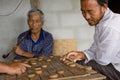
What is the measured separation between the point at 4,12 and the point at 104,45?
7.98 feet

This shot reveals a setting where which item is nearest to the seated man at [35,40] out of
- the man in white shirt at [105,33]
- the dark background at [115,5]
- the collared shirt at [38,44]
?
the collared shirt at [38,44]

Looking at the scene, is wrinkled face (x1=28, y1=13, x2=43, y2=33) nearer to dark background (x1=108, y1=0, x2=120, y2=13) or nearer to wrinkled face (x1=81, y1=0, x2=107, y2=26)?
wrinkled face (x1=81, y1=0, x2=107, y2=26)

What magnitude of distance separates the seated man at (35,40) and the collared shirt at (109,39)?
1498 millimetres

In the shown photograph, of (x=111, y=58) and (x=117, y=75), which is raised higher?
(x=111, y=58)

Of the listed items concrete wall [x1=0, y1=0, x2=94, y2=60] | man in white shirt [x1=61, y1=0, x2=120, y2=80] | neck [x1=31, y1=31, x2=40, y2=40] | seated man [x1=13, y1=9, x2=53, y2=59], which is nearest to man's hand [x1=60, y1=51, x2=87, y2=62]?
man in white shirt [x1=61, y1=0, x2=120, y2=80]

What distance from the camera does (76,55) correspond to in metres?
2.62

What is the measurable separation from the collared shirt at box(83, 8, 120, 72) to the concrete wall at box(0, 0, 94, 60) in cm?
200

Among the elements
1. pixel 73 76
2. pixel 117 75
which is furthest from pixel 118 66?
pixel 73 76

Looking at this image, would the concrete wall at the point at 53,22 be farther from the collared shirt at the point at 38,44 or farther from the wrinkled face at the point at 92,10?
the wrinkled face at the point at 92,10

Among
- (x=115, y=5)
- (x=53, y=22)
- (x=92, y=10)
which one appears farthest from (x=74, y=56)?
(x=115, y=5)

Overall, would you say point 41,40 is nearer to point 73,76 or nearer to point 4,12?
point 4,12

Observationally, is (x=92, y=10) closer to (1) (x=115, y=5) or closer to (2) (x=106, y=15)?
(2) (x=106, y=15)

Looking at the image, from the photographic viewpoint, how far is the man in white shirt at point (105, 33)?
6.64 feet

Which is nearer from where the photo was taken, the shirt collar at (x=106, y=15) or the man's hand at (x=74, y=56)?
the shirt collar at (x=106, y=15)
